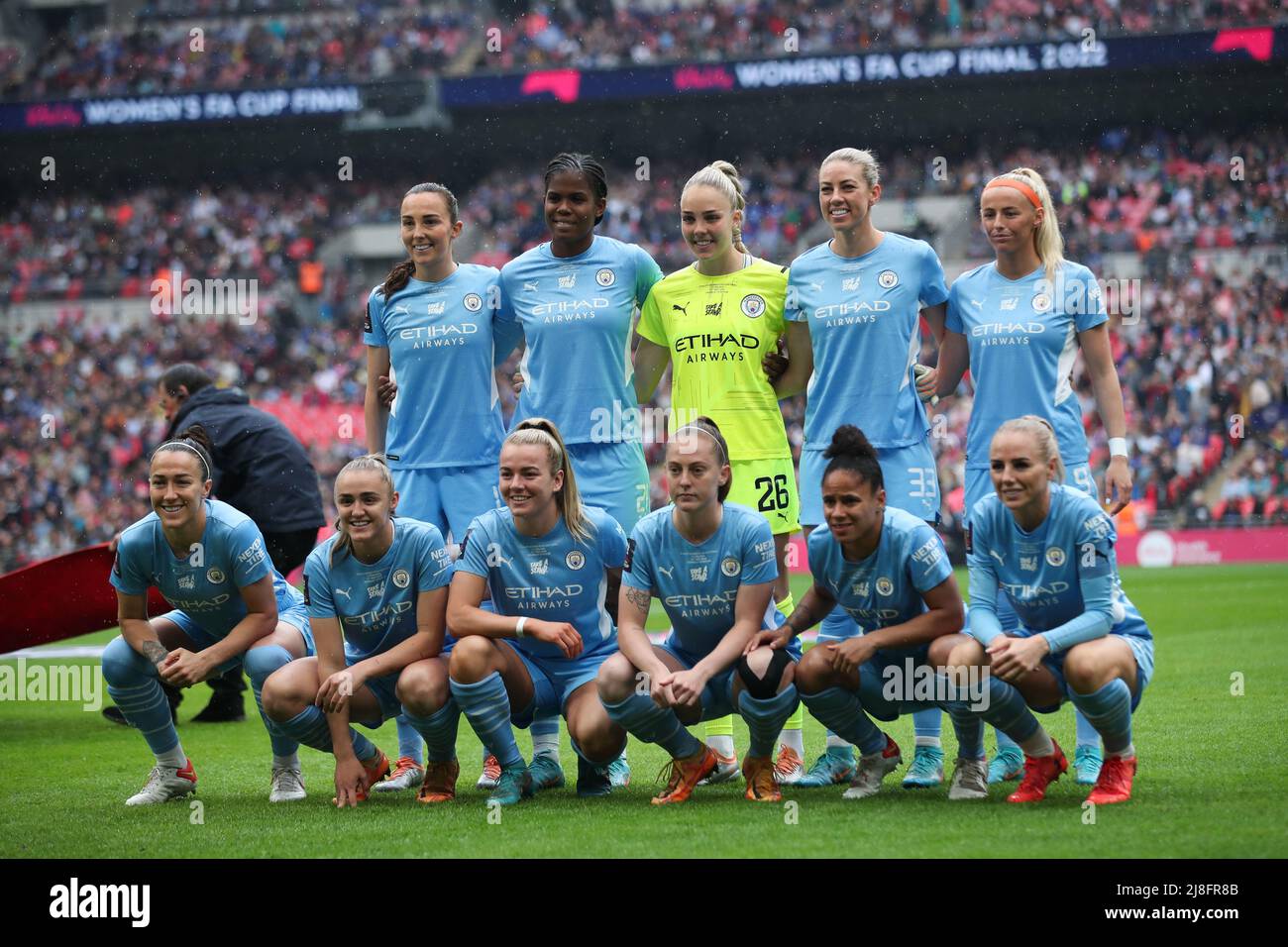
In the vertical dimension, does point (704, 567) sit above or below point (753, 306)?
below

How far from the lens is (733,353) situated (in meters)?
6.09

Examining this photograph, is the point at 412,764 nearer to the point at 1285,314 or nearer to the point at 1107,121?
the point at 1285,314

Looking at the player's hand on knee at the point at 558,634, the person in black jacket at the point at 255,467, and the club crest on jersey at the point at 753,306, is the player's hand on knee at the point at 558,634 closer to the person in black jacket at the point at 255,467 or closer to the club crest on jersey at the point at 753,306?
the club crest on jersey at the point at 753,306

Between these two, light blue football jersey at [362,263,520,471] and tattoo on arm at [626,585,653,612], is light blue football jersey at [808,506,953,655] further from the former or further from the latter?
light blue football jersey at [362,263,520,471]

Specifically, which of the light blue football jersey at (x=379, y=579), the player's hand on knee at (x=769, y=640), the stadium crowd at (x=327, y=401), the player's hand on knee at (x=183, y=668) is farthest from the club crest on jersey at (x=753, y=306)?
the stadium crowd at (x=327, y=401)

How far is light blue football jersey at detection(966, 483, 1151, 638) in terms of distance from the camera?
16.4 feet

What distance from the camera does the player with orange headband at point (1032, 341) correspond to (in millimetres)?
5734

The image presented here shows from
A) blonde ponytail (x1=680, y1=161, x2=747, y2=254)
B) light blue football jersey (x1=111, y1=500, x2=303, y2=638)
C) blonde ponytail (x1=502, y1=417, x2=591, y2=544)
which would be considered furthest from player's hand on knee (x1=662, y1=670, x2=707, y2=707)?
blonde ponytail (x1=680, y1=161, x2=747, y2=254)

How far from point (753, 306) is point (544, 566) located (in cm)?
144

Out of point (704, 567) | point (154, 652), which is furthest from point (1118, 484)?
point (154, 652)

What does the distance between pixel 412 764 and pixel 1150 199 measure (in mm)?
23088

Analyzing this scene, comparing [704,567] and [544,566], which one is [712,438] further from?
[544,566]

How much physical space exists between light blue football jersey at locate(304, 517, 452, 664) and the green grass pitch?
2.36 ft

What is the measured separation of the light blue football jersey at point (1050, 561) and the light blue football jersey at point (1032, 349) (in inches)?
24.7
